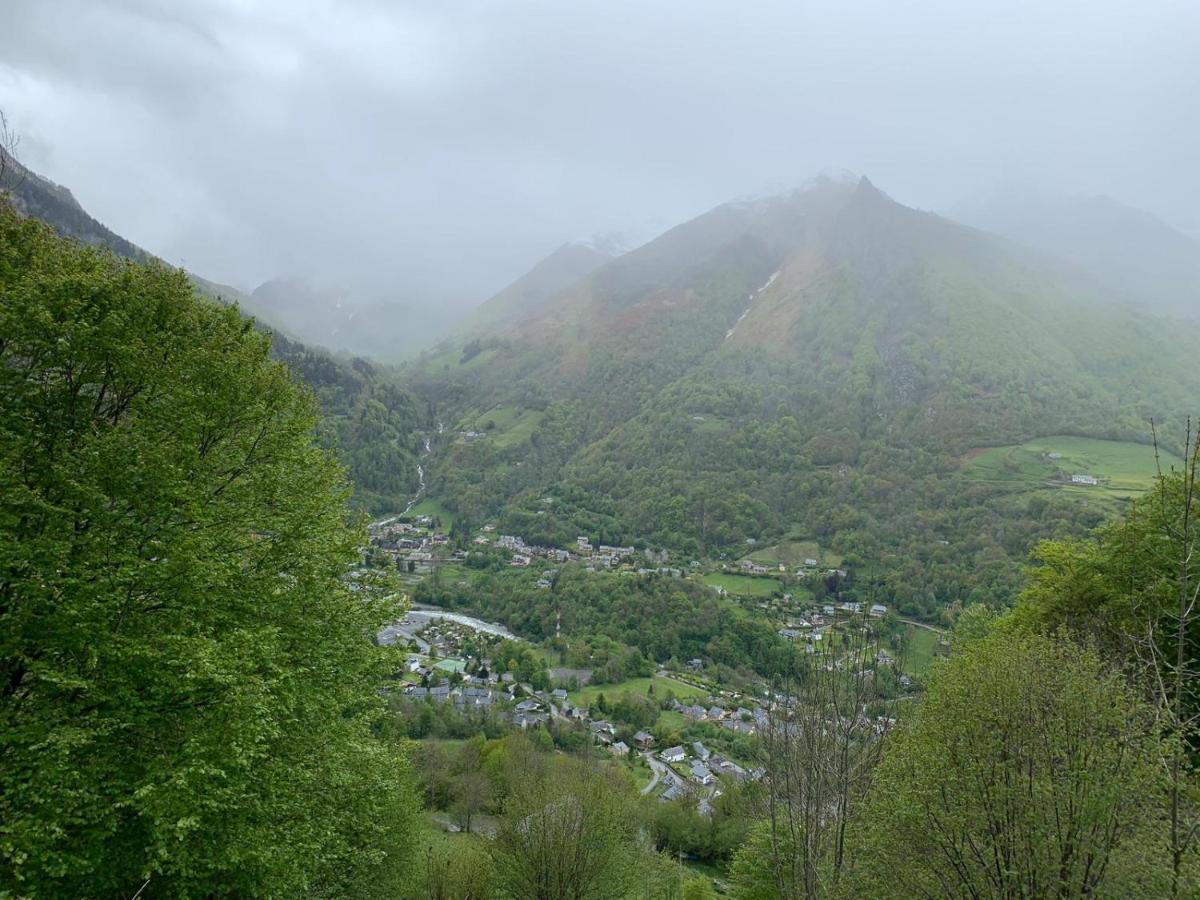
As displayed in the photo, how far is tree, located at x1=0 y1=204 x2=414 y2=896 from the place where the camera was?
1005cm

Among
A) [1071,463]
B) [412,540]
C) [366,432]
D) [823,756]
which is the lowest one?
[412,540]

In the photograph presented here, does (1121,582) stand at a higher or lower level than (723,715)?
higher

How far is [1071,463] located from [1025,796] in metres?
141

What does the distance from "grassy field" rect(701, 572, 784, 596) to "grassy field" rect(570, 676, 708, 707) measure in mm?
28557

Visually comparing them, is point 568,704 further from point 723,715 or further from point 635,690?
point 723,715

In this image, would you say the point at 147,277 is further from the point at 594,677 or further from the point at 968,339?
the point at 968,339

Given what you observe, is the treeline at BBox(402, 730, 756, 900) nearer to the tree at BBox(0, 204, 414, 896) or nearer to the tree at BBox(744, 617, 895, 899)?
the tree at BBox(744, 617, 895, 899)

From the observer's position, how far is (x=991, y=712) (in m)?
12.3

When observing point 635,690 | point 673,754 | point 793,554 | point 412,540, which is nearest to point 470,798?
point 673,754

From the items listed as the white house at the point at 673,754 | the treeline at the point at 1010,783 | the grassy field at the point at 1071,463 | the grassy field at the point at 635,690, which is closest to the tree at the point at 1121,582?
the treeline at the point at 1010,783

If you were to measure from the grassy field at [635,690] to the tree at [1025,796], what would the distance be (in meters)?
63.6

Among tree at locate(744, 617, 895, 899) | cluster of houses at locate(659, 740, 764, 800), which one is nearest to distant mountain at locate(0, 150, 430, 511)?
cluster of houses at locate(659, 740, 764, 800)

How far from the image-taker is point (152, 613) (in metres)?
11.8

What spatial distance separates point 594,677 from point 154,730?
74.1m
